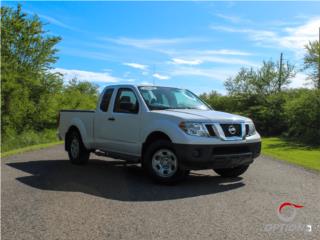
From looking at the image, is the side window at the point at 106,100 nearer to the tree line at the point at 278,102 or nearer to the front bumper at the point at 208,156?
the front bumper at the point at 208,156

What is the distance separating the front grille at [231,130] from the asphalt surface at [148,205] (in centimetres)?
104

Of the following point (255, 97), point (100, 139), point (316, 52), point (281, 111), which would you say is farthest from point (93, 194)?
point (255, 97)

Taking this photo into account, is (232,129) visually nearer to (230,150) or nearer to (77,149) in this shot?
(230,150)

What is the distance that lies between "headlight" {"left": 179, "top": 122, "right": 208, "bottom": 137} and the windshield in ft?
4.08

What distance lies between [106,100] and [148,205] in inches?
168

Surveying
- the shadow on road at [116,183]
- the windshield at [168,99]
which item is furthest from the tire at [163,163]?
the windshield at [168,99]

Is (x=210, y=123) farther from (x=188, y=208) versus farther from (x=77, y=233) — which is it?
(x=77, y=233)

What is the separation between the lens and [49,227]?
512 cm

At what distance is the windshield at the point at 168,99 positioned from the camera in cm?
884

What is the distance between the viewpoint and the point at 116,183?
816cm

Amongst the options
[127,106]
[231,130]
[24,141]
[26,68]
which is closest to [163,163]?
[231,130]

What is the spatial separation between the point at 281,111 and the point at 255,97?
7.64 m

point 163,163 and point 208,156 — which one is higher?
point 208,156

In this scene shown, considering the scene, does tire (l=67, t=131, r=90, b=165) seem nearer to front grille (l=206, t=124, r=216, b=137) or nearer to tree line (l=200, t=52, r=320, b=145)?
front grille (l=206, t=124, r=216, b=137)
